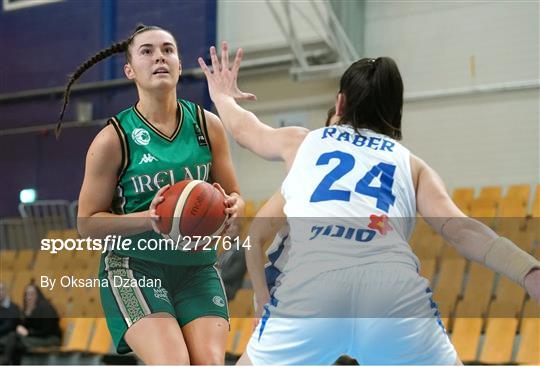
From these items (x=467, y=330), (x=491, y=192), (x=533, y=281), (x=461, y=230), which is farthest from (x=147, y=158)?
(x=491, y=192)

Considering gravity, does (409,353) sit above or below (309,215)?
below

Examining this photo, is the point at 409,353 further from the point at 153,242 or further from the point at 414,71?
the point at 414,71

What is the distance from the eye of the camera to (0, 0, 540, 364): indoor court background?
23.9ft

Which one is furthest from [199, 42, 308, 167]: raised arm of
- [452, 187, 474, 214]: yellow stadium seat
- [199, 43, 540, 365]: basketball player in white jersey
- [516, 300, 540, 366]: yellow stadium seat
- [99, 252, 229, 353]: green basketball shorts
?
[452, 187, 474, 214]: yellow stadium seat

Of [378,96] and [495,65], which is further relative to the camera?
[495,65]

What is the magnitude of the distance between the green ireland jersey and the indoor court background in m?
3.69

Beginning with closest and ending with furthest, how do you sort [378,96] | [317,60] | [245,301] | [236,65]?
[378,96] < [236,65] < [245,301] < [317,60]

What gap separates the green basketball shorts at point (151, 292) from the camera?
9.21 ft

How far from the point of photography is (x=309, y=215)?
2.19 m

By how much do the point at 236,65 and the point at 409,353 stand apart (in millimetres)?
1228

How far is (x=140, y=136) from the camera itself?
3020 mm

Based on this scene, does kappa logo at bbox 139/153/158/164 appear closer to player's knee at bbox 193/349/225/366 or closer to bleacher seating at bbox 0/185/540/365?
player's knee at bbox 193/349/225/366

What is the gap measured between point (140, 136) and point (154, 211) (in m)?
0.30

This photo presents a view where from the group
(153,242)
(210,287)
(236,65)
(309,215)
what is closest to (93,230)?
(153,242)
